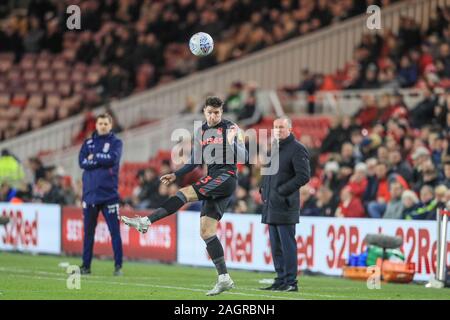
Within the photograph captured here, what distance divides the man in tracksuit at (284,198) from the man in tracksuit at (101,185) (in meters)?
2.94

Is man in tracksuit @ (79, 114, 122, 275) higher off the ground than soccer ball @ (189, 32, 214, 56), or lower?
lower

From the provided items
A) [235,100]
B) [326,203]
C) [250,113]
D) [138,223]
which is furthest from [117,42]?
[138,223]

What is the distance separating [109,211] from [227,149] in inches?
153

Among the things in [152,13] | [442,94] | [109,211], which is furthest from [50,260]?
[152,13]

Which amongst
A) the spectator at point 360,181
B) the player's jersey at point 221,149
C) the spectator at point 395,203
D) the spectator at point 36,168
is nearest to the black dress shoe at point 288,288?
the player's jersey at point 221,149

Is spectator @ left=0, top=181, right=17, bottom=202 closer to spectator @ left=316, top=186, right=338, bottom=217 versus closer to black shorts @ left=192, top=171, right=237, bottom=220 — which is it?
spectator @ left=316, top=186, right=338, bottom=217

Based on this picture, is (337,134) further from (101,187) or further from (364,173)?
(101,187)

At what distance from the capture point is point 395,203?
18750 mm

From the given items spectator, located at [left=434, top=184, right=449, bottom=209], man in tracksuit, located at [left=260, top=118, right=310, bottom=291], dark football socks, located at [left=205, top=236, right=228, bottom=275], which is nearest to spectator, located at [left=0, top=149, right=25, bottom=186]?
spectator, located at [left=434, top=184, right=449, bottom=209]

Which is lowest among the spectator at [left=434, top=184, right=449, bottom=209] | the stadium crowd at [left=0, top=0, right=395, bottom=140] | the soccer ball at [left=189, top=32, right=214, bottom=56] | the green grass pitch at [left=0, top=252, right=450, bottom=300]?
the green grass pitch at [left=0, top=252, right=450, bottom=300]

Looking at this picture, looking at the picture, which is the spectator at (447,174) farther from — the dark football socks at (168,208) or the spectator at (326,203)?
the dark football socks at (168,208)

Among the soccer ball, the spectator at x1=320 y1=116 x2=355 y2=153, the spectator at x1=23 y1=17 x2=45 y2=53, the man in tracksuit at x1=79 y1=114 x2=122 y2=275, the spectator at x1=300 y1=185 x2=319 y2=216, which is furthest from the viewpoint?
the spectator at x1=23 y1=17 x2=45 y2=53

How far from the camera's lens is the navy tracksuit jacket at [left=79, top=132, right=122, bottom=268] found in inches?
669

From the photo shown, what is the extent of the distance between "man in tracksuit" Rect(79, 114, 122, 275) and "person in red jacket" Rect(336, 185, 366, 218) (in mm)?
4314
